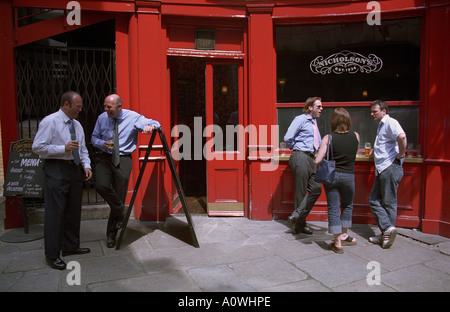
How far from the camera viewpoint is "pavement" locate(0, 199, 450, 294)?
3.97 m

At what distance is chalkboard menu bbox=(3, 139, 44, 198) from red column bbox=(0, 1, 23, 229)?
0.77 ft

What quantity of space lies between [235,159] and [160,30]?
2.52 metres

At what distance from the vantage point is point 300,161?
18.8 feet

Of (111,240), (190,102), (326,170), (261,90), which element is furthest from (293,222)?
(190,102)

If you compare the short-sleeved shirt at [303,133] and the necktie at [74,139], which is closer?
the necktie at [74,139]

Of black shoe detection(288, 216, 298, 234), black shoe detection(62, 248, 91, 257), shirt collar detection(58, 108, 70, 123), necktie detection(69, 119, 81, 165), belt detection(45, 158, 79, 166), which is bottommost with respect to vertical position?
black shoe detection(62, 248, 91, 257)

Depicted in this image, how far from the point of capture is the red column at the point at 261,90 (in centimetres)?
638

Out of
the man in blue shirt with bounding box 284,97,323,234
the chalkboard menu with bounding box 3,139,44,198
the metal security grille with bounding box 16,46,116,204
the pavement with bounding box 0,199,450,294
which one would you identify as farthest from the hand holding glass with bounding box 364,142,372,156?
the chalkboard menu with bounding box 3,139,44,198

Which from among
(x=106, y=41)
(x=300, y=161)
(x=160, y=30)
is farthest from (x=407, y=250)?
(x=106, y=41)

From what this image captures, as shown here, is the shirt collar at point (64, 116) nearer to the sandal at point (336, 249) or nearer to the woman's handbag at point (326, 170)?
the woman's handbag at point (326, 170)

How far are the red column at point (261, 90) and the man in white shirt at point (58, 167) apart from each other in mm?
2967
